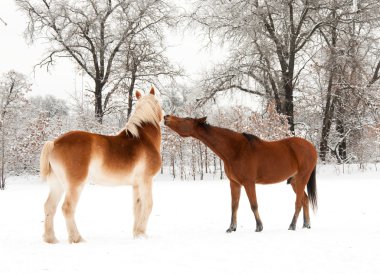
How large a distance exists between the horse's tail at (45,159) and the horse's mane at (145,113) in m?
1.12

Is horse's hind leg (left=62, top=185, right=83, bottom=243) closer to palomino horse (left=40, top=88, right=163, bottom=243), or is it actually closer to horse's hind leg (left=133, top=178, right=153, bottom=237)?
palomino horse (left=40, top=88, right=163, bottom=243)

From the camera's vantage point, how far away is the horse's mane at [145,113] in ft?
20.8

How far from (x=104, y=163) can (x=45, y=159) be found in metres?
0.77

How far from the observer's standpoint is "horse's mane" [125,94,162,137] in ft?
20.8

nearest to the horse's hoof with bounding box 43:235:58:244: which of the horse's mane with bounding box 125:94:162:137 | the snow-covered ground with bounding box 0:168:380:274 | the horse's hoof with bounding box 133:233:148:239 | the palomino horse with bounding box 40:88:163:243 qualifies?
the palomino horse with bounding box 40:88:163:243

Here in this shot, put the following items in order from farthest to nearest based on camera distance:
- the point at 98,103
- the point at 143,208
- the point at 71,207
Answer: the point at 98,103 < the point at 143,208 < the point at 71,207

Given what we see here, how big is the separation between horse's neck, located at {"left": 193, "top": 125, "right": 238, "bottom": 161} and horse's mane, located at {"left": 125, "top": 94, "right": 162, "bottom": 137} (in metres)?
0.68

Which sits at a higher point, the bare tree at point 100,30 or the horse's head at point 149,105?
the bare tree at point 100,30

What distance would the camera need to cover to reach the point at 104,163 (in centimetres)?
573

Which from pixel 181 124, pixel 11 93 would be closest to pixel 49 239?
pixel 181 124

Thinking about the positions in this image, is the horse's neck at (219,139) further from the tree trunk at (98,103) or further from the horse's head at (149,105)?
the tree trunk at (98,103)

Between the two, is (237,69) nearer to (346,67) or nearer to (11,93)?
(346,67)

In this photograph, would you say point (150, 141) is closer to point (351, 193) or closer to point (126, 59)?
point (351, 193)

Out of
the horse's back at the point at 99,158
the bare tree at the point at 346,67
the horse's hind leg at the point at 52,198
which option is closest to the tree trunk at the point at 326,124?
the bare tree at the point at 346,67
